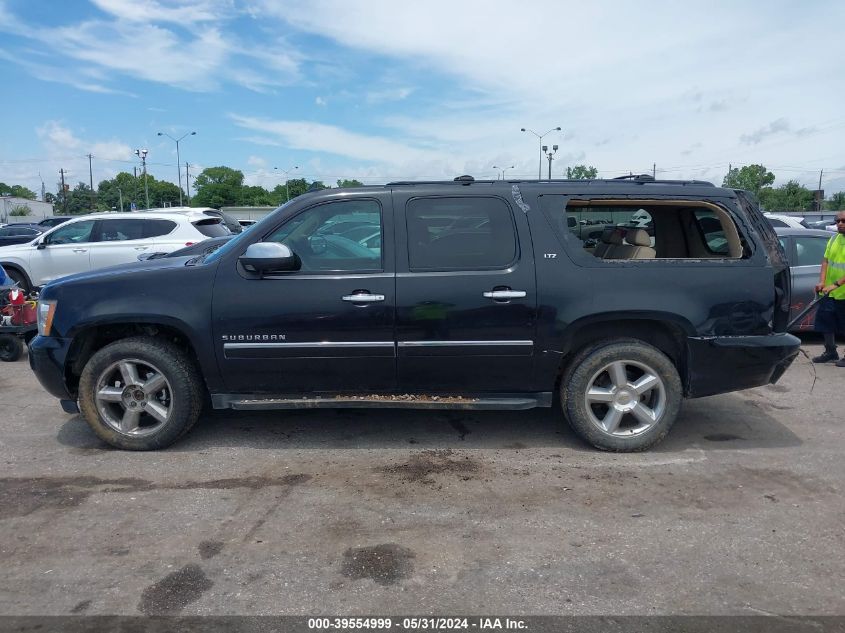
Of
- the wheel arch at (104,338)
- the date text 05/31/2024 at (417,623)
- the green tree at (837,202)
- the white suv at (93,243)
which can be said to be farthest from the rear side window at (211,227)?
the green tree at (837,202)

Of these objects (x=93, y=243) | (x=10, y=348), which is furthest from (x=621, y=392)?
(x=93, y=243)

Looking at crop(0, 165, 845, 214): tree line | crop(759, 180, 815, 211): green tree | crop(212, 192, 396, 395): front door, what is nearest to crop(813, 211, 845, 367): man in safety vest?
crop(212, 192, 396, 395): front door

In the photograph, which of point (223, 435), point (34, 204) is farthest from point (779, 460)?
point (34, 204)

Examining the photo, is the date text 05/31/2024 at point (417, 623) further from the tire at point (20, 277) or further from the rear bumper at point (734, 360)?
the tire at point (20, 277)

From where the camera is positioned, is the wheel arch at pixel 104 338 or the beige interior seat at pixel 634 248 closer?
the wheel arch at pixel 104 338

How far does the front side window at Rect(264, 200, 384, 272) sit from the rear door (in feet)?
0.65

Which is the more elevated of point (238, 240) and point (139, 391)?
point (238, 240)

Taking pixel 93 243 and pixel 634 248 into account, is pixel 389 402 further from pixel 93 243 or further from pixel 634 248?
pixel 93 243

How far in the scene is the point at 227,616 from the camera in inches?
110

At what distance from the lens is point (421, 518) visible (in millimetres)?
3674

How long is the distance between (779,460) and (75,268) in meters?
11.0

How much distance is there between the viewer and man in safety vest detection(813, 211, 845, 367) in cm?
708

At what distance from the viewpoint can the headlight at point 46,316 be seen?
4625 mm

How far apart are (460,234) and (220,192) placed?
10931 cm
